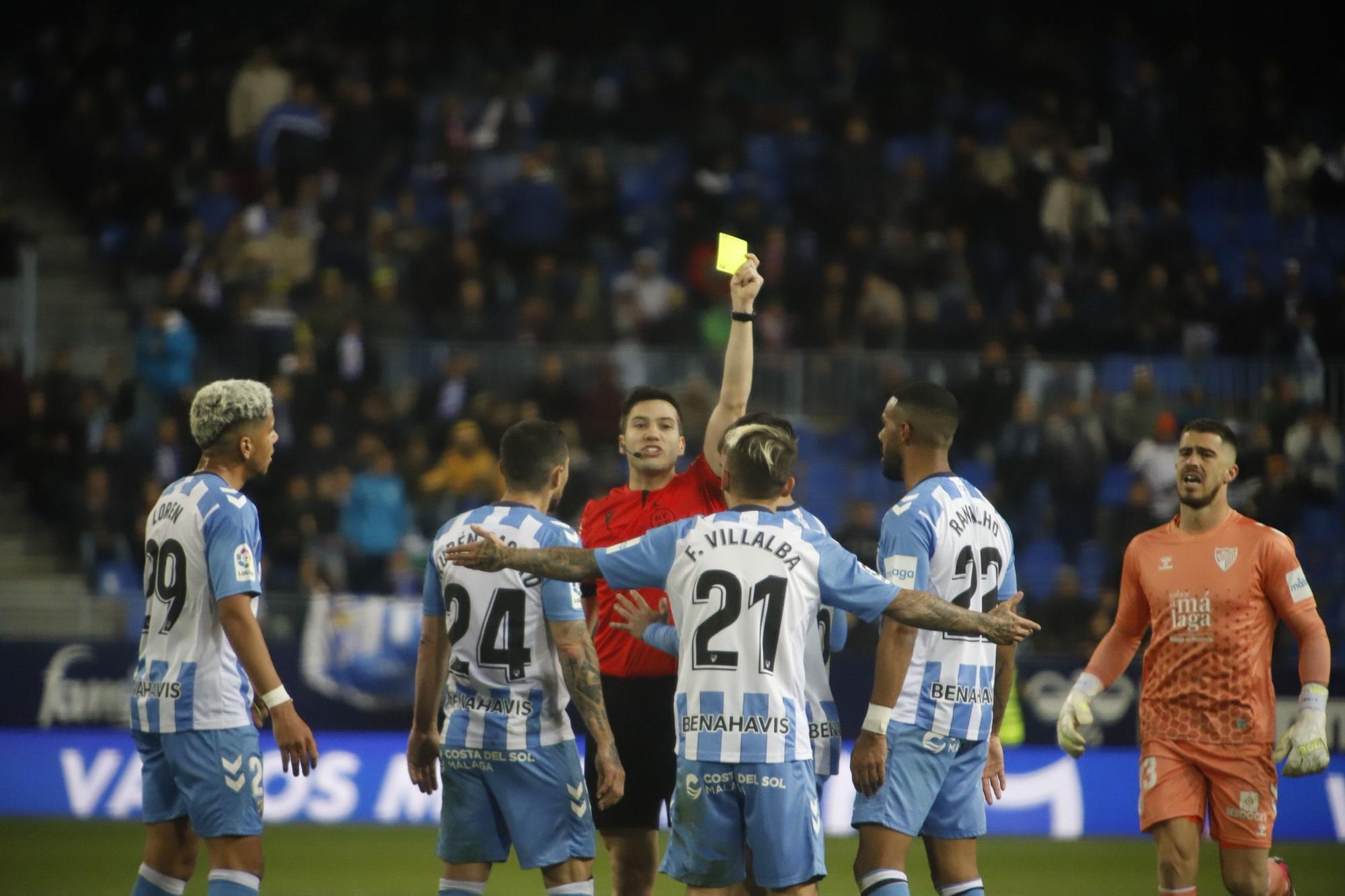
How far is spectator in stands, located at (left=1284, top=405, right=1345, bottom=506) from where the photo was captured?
53.0 ft

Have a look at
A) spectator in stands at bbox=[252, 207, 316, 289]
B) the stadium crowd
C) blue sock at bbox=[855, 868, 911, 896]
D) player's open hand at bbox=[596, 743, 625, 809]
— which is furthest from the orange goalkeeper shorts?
spectator in stands at bbox=[252, 207, 316, 289]

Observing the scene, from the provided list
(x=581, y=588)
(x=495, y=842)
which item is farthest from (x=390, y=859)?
(x=495, y=842)

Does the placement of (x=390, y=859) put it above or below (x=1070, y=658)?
below

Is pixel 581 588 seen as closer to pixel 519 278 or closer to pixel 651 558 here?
pixel 651 558

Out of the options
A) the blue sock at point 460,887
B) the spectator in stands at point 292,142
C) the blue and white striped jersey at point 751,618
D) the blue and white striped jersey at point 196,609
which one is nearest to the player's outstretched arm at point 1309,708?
the blue and white striped jersey at point 751,618

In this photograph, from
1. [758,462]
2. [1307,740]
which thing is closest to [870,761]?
[758,462]

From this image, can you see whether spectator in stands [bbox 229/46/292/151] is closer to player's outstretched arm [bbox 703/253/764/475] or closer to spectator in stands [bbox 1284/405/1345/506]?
spectator in stands [bbox 1284/405/1345/506]

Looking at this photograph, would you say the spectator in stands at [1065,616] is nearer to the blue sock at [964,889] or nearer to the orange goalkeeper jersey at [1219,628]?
the orange goalkeeper jersey at [1219,628]

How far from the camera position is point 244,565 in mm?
6043

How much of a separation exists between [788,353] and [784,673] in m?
11.4

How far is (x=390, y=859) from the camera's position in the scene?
10.8 m

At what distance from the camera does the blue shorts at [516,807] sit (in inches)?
244

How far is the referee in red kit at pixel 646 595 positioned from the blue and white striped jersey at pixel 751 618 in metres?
1.04

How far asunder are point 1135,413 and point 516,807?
471 inches
